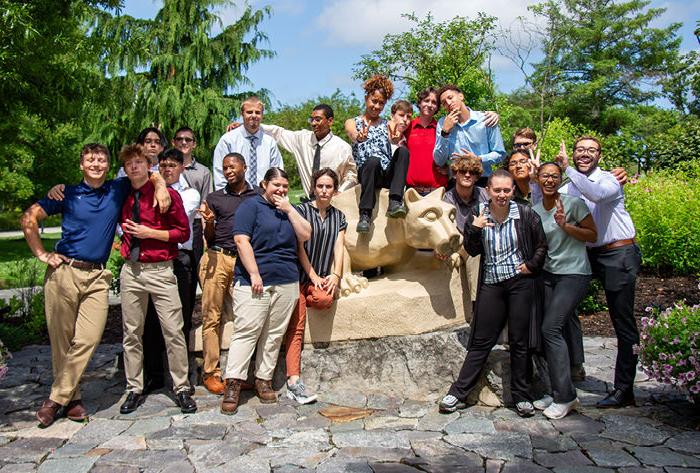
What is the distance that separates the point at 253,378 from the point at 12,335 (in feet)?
12.8

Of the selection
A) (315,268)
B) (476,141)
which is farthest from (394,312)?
(476,141)

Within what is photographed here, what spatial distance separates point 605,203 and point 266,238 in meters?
2.66

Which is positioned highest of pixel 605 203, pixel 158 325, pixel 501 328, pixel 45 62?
pixel 45 62

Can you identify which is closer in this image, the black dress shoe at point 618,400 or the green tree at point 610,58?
the black dress shoe at point 618,400

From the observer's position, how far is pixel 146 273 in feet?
15.9

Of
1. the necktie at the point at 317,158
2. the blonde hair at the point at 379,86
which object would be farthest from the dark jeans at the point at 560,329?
the necktie at the point at 317,158

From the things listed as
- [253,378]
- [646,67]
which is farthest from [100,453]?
[646,67]

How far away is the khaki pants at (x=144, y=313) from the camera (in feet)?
15.9

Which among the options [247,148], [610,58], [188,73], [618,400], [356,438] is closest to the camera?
[356,438]

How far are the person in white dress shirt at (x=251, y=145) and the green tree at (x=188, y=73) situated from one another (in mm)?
12046

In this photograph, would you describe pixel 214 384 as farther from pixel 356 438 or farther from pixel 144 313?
pixel 356 438

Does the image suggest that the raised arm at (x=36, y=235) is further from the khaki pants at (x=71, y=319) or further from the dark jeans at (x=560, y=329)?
the dark jeans at (x=560, y=329)

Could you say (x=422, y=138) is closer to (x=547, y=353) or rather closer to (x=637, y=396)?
(x=547, y=353)

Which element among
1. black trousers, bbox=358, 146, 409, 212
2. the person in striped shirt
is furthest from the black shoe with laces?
the person in striped shirt
